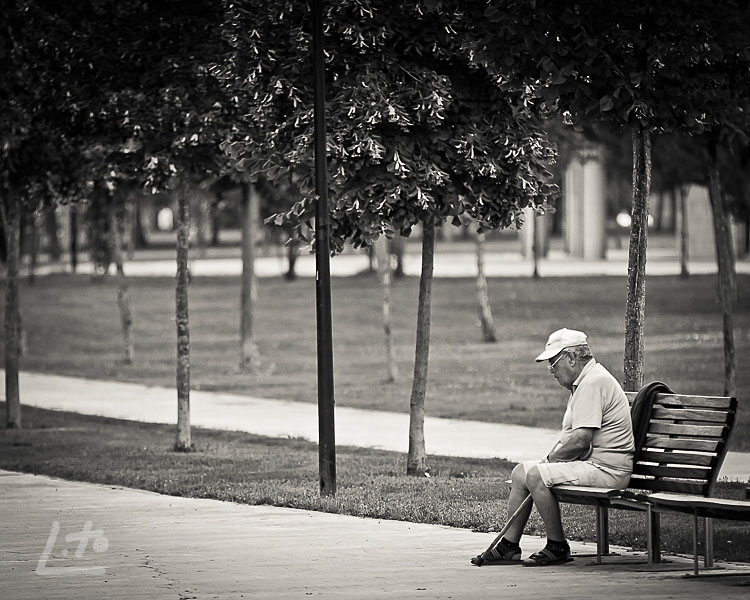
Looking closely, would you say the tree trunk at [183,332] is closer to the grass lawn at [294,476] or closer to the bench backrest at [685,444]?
the grass lawn at [294,476]

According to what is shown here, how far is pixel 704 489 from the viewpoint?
791 cm

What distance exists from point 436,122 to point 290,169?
133cm

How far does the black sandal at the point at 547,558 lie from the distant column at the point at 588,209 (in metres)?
43.2

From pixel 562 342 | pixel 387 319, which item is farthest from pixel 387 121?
pixel 387 319

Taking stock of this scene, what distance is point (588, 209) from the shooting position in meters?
54.1

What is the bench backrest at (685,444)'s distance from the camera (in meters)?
7.89

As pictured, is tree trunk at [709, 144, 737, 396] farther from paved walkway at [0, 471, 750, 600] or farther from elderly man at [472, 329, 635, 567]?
elderly man at [472, 329, 635, 567]

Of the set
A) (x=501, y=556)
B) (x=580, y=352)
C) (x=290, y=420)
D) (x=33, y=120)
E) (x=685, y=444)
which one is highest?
(x=33, y=120)

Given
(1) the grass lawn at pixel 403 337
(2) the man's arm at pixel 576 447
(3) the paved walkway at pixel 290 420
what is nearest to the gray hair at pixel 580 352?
(2) the man's arm at pixel 576 447

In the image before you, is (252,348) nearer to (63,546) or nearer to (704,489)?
(63,546)

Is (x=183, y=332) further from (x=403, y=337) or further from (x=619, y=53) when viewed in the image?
(x=403, y=337)

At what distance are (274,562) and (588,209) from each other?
46889 millimetres

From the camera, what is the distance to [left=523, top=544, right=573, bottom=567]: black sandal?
804cm

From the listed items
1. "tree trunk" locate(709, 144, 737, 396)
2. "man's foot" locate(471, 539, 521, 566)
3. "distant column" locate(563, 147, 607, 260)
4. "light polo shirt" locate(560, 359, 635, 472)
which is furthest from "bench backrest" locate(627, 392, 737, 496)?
"distant column" locate(563, 147, 607, 260)
